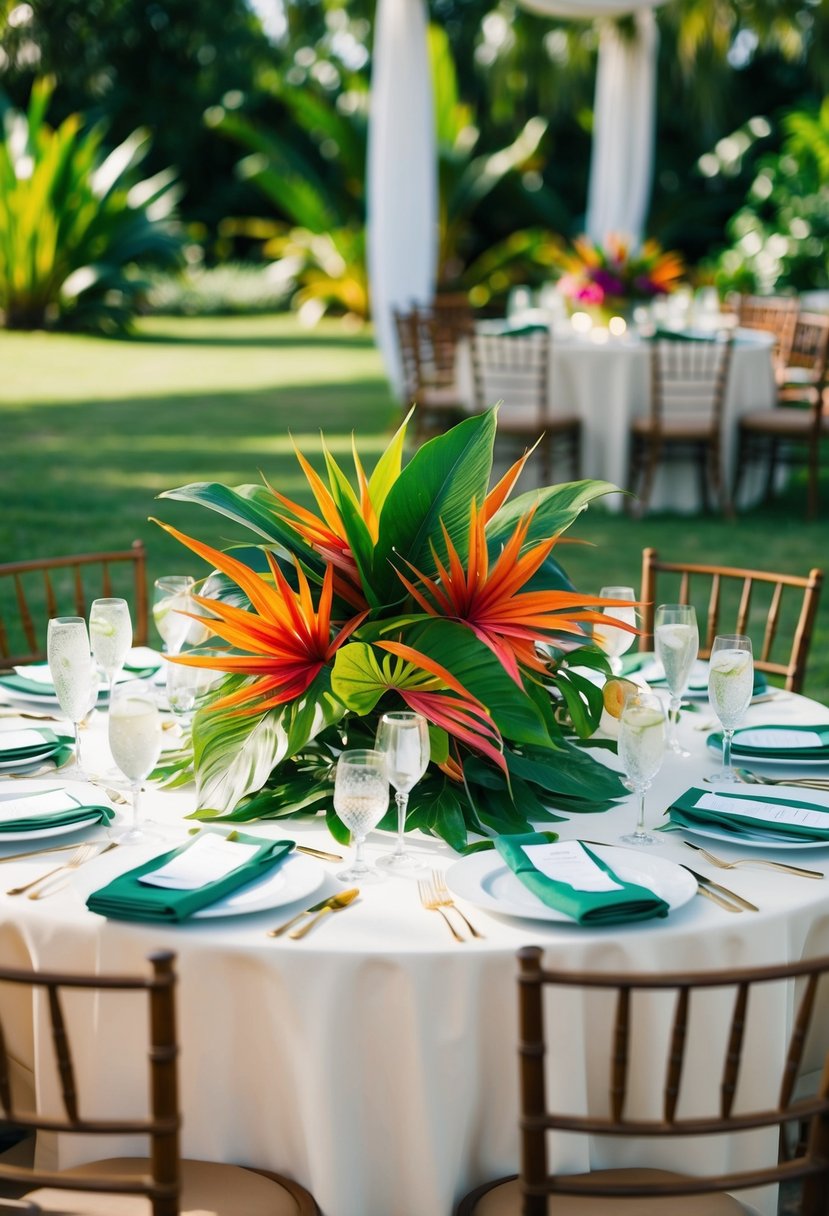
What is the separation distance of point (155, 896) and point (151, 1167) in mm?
372

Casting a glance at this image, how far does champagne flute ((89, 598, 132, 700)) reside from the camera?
264 centimetres

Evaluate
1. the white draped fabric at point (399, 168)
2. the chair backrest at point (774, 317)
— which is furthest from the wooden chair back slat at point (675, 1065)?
the white draped fabric at point (399, 168)

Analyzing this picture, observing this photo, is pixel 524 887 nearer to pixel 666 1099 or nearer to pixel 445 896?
pixel 445 896

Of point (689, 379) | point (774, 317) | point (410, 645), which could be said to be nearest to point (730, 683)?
point (410, 645)

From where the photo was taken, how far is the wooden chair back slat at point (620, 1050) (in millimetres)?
1646

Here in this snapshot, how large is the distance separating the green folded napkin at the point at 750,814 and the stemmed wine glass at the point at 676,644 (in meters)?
0.27

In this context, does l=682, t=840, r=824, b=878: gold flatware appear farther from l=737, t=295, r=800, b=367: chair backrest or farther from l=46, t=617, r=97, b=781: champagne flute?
l=737, t=295, r=800, b=367: chair backrest

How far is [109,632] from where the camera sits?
8.71ft

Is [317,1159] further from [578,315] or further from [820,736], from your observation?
[578,315]

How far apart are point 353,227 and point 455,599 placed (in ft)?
62.1

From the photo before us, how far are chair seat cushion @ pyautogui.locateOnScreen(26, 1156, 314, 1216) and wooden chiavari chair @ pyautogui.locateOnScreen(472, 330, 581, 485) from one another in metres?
6.57

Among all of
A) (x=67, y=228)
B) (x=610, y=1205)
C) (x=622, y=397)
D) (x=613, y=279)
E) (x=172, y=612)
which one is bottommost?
(x=610, y=1205)

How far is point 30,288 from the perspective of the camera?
1661 cm

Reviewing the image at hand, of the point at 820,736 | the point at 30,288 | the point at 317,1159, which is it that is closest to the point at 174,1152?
the point at 317,1159
